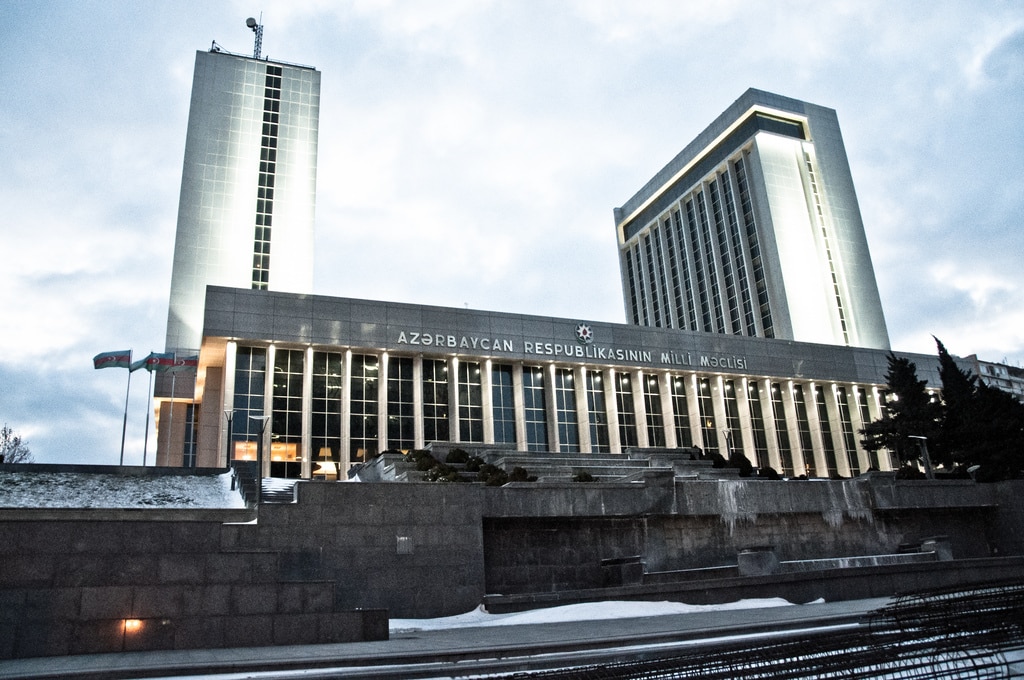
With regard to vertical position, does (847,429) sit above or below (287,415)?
below

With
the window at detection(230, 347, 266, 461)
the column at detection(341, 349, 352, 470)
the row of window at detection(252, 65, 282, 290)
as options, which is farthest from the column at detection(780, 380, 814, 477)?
the row of window at detection(252, 65, 282, 290)

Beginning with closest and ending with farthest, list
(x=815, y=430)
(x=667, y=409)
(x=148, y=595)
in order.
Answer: (x=148, y=595) → (x=667, y=409) → (x=815, y=430)

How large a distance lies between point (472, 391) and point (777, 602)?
104 ft

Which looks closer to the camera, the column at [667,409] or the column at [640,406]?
the column at [640,406]

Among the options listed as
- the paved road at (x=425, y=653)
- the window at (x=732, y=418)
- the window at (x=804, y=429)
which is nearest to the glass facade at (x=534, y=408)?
the window at (x=732, y=418)

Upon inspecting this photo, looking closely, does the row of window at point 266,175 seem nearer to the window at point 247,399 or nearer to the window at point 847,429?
the window at point 247,399

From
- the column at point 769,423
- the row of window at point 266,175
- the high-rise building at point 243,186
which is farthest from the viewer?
the row of window at point 266,175

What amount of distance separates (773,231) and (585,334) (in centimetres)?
4628

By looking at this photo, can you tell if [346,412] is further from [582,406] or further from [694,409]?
[694,409]

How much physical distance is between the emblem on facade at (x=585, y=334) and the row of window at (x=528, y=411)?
2099 millimetres

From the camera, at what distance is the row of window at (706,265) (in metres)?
95.0

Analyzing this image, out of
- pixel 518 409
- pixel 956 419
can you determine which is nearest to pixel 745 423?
pixel 956 419

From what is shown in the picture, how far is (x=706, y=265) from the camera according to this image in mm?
105438

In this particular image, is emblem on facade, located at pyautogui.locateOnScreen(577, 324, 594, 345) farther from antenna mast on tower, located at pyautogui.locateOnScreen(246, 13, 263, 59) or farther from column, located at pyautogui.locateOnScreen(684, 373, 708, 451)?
antenna mast on tower, located at pyautogui.locateOnScreen(246, 13, 263, 59)
